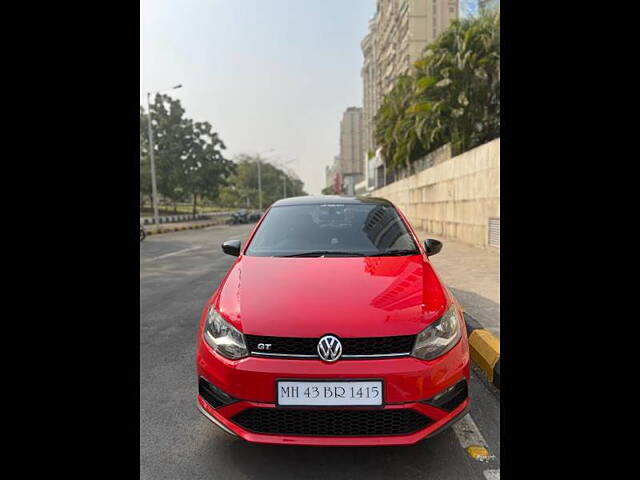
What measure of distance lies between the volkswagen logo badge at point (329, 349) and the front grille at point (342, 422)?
0.25 metres

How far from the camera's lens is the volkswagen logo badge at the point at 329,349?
194cm

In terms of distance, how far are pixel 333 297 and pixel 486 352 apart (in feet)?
6.18

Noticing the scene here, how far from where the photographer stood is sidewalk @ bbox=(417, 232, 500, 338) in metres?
4.74

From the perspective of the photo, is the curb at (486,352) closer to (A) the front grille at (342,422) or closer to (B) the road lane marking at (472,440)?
(B) the road lane marking at (472,440)

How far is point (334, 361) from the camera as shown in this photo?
1.93m

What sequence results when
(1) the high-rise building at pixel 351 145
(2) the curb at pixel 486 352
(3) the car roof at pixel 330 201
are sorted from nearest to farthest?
(2) the curb at pixel 486 352 < (3) the car roof at pixel 330 201 < (1) the high-rise building at pixel 351 145

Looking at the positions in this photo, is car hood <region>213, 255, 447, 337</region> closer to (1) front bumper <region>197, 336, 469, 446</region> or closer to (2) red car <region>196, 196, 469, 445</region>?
(2) red car <region>196, 196, 469, 445</region>

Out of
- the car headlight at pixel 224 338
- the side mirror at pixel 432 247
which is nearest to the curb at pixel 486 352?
the side mirror at pixel 432 247

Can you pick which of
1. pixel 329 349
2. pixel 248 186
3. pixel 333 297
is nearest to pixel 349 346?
pixel 329 349

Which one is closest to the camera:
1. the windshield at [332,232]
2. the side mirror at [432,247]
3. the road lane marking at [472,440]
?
the road lane marking at [472,440]

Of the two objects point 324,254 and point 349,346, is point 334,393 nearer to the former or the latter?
point 349,346
